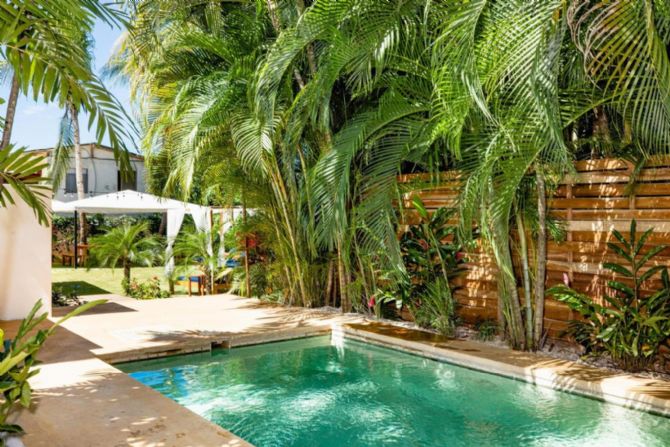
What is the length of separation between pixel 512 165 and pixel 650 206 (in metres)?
1.38

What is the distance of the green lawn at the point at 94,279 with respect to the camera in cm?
1198

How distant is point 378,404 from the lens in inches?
190

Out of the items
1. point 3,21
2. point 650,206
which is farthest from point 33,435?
point 650,206

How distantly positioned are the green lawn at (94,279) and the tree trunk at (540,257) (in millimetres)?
8097

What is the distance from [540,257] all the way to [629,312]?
0.92 meters

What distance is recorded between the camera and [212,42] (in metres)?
7.44

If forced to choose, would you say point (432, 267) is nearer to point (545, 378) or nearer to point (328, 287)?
point (545, 378)

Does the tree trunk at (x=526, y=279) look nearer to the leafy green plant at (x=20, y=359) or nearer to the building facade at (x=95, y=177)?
the leafy green plant at (x=20, y=359)

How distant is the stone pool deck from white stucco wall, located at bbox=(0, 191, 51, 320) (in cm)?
33

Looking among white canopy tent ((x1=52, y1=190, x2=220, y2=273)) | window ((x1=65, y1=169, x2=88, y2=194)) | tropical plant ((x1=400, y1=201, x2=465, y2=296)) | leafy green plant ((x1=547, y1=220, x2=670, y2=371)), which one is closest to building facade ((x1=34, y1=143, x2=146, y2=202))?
window ((x1=65, y1=169, x2=88, y2=194))

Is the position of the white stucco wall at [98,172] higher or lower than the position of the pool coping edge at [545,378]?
higher

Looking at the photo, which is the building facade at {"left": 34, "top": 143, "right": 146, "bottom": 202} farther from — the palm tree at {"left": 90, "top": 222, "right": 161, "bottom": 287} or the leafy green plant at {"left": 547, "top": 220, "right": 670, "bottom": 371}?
the leafy green plant at {"left": 547, "top": 220, "right": 670, "bottom": 371}

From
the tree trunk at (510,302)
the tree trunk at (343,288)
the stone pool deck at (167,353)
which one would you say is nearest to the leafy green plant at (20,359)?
the stone pool deck at (167,353)

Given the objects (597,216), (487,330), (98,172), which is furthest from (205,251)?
(98,172)
